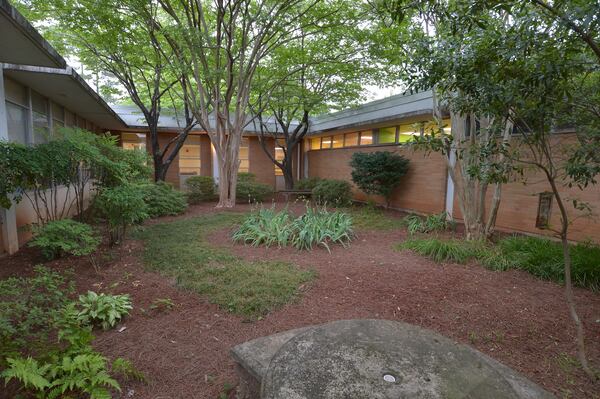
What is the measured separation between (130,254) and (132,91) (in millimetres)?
7645

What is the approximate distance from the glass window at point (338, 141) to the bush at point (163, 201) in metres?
6.86

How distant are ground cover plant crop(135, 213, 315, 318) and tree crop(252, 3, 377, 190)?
20.8ft

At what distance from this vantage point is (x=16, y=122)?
6062mm

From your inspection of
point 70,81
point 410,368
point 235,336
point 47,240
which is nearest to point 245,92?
point 70,81

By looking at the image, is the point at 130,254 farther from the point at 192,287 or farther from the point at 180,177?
the point at 180,177

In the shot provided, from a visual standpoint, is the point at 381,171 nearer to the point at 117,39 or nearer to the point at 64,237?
the point at 64,237

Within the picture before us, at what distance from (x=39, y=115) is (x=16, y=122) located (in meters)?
1.29

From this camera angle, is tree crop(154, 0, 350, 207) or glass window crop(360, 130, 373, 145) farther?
glass window crop(360, 130, 373, 145)

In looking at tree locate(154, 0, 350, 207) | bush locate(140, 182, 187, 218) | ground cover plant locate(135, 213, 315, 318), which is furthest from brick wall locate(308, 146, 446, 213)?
bush locate(140, 182, 187, 218)

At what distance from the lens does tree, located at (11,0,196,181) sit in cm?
736

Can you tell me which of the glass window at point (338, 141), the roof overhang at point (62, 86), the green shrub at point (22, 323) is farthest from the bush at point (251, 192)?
the green shrub at point (22, 323)

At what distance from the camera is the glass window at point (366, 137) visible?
1167 centimetres

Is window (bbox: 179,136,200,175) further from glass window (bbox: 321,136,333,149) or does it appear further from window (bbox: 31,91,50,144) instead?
window (bbox: 31,91,50,144)

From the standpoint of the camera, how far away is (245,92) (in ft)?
32.5
